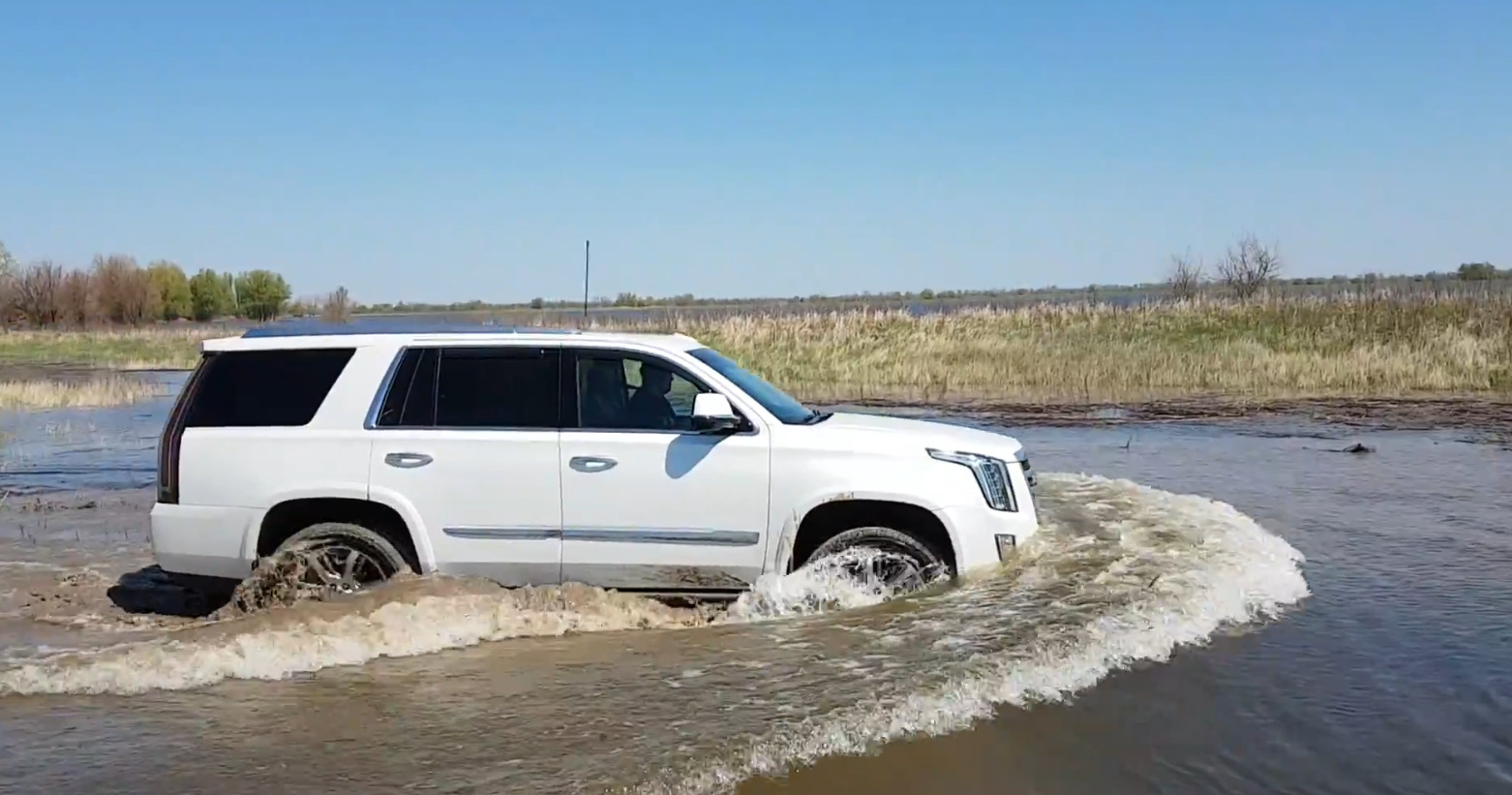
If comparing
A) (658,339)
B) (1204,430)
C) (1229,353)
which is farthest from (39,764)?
(1229,353)

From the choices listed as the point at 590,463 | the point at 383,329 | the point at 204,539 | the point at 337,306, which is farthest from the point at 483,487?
the point at 337,306

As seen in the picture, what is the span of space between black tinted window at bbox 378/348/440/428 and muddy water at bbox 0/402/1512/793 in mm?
938

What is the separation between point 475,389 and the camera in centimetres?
741

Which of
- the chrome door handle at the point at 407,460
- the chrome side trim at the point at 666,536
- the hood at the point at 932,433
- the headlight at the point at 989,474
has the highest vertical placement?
the hood at the point at 932,433

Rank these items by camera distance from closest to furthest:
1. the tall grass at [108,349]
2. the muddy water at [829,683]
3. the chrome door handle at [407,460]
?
1. the muddy water at [829,683]
2. the chrome door handle at [407,460]
3. the tall grass at [108,349]

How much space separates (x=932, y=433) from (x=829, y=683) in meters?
1.96

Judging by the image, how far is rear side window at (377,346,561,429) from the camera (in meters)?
7.31

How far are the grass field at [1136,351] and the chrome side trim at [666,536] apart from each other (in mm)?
16142

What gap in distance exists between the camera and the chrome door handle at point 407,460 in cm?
717

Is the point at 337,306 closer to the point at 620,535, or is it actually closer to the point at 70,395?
the point at 70,395

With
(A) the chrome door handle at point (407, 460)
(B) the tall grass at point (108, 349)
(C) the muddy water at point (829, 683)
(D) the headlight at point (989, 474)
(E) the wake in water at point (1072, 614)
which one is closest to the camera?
(C) the muddy water at point (829, 683)

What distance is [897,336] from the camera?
32.6 m

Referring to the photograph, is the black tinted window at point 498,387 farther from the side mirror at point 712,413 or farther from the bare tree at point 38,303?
the bare tree at point 38,303

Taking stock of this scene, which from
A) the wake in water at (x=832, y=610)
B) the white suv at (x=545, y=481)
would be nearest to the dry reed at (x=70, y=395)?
the white suv at (x=545, y=481)
